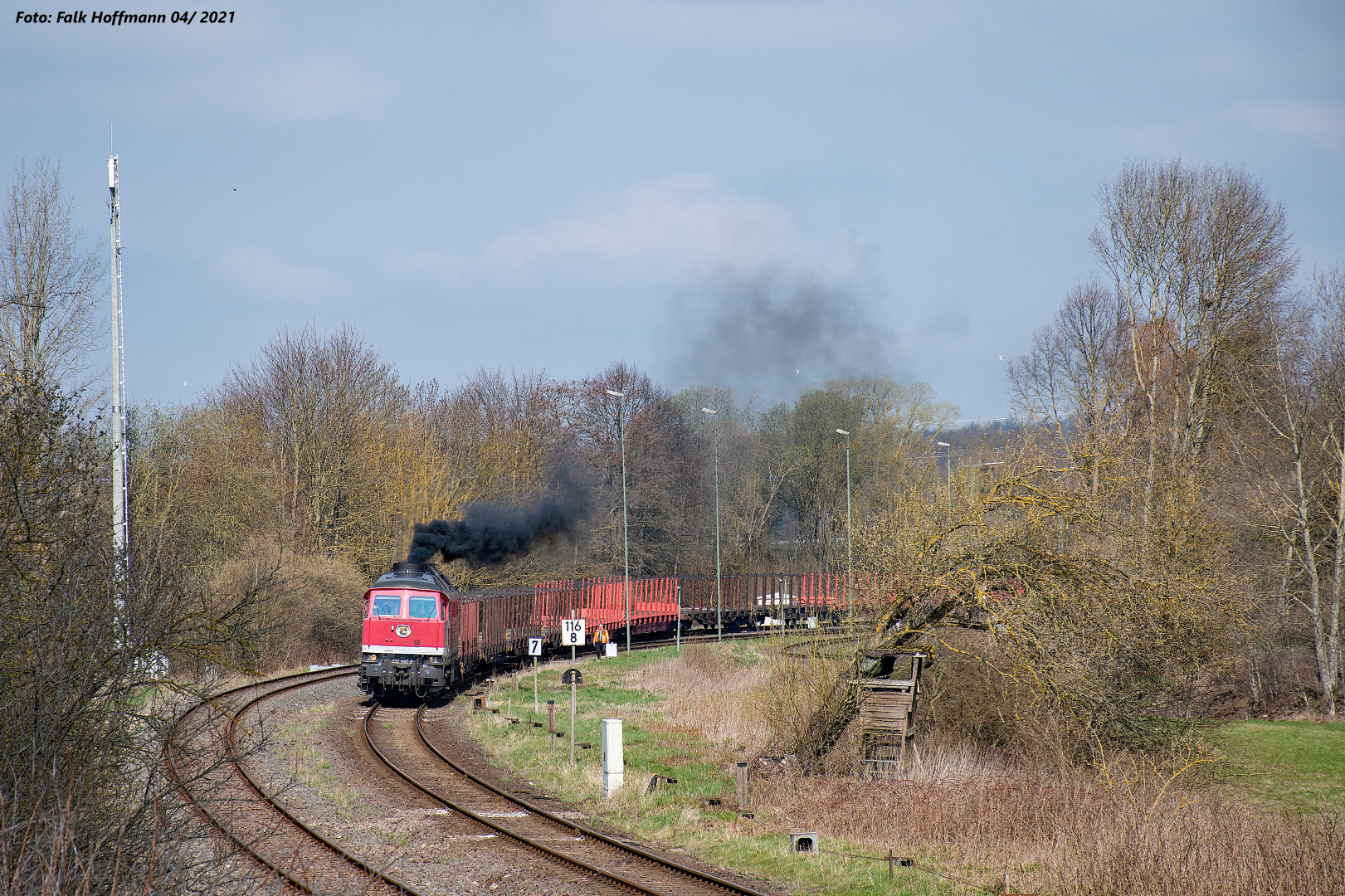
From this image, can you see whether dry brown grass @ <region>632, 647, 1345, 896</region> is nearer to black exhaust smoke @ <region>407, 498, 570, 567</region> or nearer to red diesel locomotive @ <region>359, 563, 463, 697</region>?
red diesel locomotive @ <region>359, 563, 463, 697</region>

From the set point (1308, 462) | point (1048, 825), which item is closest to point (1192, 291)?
point (1308, 462)

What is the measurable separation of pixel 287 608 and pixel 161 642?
23.5 metres

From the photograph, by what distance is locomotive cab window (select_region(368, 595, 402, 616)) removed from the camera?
20953mm

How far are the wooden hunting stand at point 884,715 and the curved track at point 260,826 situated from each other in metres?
7.46

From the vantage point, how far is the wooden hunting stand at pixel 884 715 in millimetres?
14203

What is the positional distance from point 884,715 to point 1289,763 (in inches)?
452

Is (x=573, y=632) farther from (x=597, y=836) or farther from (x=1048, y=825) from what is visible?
(x=1048, y=825)

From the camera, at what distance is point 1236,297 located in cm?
3131

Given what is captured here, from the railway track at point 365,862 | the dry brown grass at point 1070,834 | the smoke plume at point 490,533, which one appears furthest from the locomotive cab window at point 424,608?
the dry brown grass at point 1070,834

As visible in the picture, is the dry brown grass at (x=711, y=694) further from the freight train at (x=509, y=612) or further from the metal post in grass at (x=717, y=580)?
the metal post in grass at (x=717, y=580)

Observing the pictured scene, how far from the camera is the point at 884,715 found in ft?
47.4

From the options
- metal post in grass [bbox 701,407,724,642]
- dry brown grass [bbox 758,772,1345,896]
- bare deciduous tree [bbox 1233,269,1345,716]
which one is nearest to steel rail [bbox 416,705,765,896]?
dry brown grass [bbox 758,772,1345,896]

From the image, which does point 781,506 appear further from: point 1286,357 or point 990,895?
point 990,895

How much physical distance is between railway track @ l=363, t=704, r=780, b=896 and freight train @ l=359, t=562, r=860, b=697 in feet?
12.4
